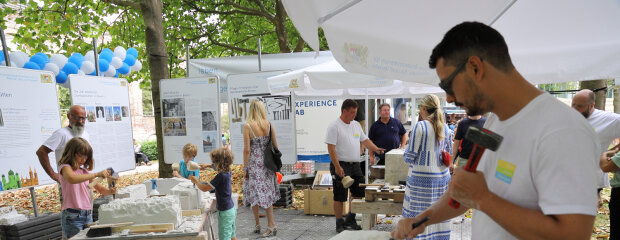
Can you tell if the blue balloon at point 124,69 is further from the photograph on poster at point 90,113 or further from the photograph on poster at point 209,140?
the photograph on poster at point 209,140

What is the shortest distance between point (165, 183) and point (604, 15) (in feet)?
14.4

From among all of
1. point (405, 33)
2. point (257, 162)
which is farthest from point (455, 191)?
point (257, 162)

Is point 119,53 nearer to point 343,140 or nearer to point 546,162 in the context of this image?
point 343,140

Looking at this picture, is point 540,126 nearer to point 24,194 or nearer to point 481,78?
point 481,78

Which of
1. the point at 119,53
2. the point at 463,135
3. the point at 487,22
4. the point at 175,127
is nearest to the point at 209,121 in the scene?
the point at 175,127

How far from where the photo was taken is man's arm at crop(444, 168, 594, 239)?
35.8 inches

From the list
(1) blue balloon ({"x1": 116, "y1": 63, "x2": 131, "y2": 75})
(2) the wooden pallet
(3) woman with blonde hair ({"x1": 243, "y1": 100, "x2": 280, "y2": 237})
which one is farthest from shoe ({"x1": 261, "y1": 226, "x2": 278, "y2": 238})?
(1) blue balloon ({"x1": 116, "y1": 63, "x2": 131, "y2": 75})

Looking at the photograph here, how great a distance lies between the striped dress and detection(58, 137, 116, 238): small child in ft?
9.82

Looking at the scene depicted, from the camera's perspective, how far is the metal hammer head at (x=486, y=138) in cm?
109

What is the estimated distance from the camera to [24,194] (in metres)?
9.98

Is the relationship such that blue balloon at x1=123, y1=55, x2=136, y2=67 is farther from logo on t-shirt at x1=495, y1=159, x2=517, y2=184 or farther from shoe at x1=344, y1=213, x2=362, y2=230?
logo on t-shirt at x1=495, y1=159, x2=517, y2=184

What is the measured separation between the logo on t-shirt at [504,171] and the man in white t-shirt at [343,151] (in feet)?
12.2

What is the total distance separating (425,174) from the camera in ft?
11.5

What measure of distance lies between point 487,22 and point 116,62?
23.0 ft
